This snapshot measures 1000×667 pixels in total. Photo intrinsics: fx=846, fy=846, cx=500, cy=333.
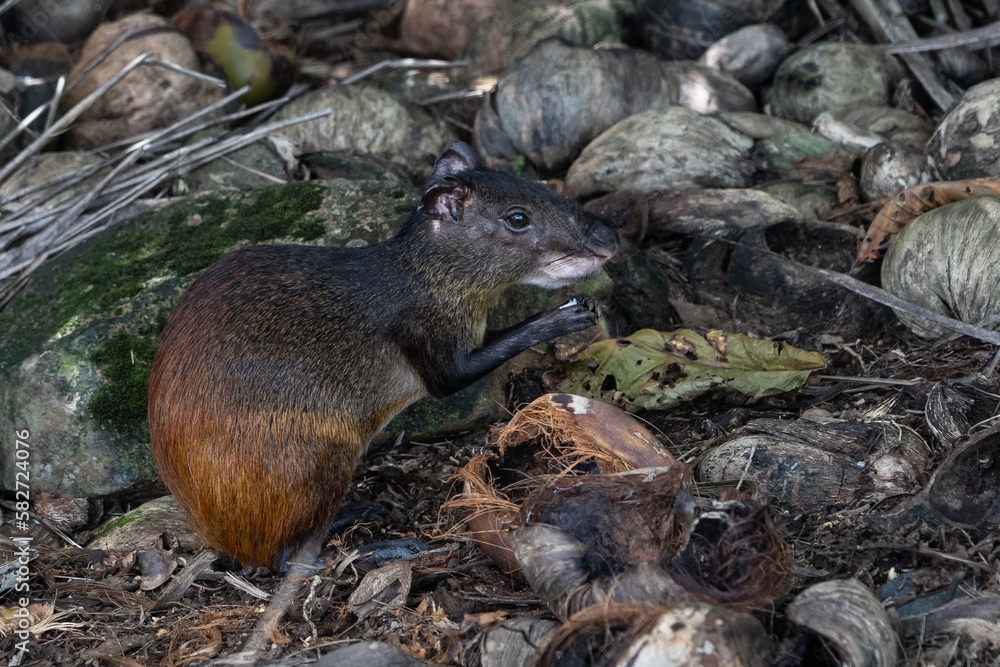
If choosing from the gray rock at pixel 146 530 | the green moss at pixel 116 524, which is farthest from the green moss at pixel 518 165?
the green moss at pixel 116 524

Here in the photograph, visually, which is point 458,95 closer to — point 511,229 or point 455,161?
point 455,161

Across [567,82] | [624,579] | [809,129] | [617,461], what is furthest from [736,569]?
[809,129]

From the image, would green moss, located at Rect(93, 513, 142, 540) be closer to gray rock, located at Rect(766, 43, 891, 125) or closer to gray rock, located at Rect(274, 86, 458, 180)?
gray rock, located at Rect(274, 86, 458, 180)

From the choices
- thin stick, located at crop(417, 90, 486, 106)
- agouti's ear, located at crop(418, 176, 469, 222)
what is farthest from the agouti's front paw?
thin stick, located at crop(417, 90, 486, 106)

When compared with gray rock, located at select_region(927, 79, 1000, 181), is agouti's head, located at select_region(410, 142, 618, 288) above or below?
above

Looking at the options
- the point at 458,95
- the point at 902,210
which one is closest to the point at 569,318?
the point at 902,210

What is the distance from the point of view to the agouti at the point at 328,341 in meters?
3.43

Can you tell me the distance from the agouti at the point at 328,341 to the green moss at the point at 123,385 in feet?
2.08

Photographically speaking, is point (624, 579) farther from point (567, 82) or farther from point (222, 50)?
point (222, 50)

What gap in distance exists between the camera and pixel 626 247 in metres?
4.80

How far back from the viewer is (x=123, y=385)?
4.19 m

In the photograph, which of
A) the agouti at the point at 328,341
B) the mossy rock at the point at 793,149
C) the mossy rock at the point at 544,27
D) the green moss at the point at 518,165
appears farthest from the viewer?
the mossy rock at the point at 544,27

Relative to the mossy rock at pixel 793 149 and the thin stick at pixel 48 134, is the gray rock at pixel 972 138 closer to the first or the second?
the mossy rock at pixel 793 149

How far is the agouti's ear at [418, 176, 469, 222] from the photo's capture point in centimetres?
402
